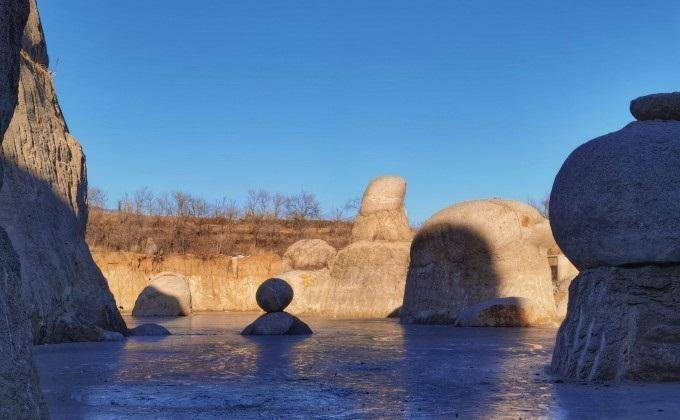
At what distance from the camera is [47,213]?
35.2 feet

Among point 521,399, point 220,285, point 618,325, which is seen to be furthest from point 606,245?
point 220,285

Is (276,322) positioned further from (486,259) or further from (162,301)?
(162,301)

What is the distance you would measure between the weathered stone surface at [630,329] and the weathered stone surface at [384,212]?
17021 millimetres

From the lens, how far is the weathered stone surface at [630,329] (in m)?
5.18

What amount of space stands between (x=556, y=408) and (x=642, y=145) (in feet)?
7.67

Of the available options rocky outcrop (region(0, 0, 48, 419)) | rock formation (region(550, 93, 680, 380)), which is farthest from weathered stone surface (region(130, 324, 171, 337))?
rocky outcrop (region(0, 0, 48, 419))

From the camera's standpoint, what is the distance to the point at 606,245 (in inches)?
215

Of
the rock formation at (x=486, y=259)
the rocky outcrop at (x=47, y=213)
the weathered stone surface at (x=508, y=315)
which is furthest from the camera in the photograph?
the rock formation at (x=486, y=259)

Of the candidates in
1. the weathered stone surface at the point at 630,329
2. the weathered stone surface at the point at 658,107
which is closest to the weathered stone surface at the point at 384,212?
the weathered stone surface at the point at 658,107

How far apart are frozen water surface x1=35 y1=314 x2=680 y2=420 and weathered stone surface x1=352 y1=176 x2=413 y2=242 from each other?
46.4ft

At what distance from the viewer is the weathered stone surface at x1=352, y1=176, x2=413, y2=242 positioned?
22.5 metres

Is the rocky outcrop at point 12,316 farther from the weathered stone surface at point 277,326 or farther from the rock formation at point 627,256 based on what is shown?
the weathered stone surface at point 277,326

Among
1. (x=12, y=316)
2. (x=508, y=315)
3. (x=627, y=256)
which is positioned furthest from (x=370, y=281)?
(x=12, y=316)

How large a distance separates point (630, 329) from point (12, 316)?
415cm
